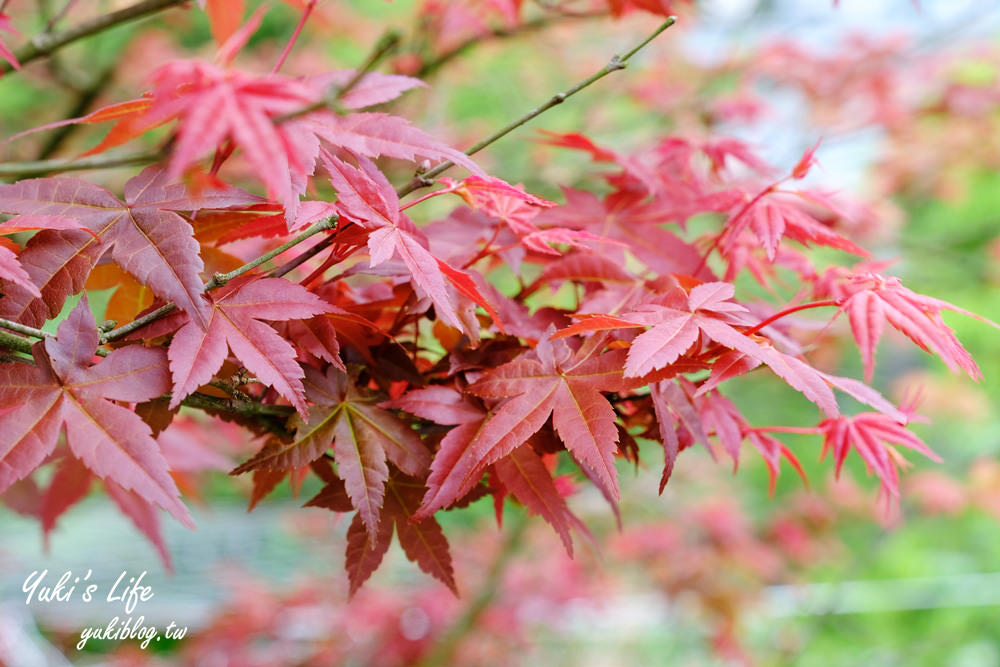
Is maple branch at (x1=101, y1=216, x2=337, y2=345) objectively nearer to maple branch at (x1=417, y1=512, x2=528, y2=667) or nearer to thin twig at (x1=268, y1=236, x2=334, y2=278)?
thin twig at (x1=268, y1=236, x2=334, y2=278)

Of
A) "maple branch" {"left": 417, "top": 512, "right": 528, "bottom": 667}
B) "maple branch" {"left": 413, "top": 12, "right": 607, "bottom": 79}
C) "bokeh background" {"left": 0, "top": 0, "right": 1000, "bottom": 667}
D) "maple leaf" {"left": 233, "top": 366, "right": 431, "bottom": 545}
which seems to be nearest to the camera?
"maple leaf" {"left": 233, "top": 366, "right": 431, "bottom": 545}

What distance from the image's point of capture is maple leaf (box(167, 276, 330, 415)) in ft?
1.62

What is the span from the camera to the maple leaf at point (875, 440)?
67 cm

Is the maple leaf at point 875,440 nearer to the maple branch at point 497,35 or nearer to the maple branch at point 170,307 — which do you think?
the maple branch at point 170,307

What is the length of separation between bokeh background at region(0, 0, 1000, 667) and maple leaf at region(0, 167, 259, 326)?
78 centimetres

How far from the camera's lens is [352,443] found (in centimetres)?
58

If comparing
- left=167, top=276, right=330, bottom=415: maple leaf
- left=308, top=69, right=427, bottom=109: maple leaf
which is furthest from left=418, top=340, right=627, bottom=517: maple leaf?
left=308, top=69, right=427, bottom=109: maple leaf

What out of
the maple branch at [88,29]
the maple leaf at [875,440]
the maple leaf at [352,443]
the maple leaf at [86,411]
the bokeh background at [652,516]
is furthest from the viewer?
the bokeh background at [652,516]

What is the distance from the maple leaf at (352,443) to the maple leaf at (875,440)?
0.39 metres

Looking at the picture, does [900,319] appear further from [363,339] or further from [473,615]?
[473,615]

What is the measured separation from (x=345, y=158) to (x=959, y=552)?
15.2ft

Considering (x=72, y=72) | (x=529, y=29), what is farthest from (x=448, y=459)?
(x=72, y=72)

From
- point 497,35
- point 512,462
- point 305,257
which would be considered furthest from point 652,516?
point 305,257

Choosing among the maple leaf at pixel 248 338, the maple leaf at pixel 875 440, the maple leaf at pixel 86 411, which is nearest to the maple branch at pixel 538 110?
the maple leaf at pixel 248 338
